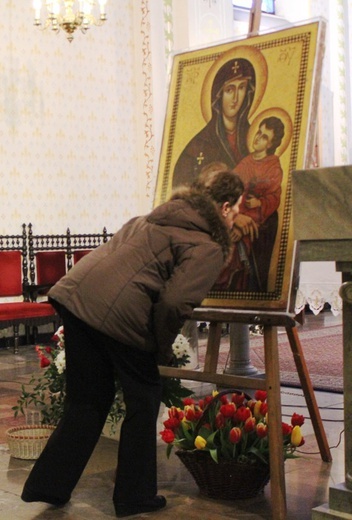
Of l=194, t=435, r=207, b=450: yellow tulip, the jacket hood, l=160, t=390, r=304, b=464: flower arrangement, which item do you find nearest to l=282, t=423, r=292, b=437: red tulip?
l=160, t=390, r=304, b=464: flower arrangement

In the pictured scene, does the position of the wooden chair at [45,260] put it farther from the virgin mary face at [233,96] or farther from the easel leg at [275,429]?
the easel leg at [275,429]

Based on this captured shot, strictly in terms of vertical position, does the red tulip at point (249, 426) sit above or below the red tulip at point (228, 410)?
below

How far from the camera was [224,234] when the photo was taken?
3410mm

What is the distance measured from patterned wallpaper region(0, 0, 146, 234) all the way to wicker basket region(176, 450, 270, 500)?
249 inches

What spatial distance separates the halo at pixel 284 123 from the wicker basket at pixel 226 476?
1.38 metres

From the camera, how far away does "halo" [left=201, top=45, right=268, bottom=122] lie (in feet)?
13.1

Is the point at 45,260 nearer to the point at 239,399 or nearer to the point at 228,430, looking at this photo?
the point at 239,399

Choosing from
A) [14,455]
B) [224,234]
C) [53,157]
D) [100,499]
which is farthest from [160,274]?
[53,157]

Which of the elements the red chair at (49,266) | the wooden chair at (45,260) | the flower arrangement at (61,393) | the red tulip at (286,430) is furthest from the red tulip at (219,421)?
the red chair at (49,266)

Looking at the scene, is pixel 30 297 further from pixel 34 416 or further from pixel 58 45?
pixel 34 416

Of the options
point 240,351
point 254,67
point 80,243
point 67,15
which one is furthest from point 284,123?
point 80,243

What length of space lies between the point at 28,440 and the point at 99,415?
3.32 ft

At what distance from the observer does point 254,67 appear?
4.02 metres

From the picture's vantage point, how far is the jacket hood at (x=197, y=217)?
3383mm
